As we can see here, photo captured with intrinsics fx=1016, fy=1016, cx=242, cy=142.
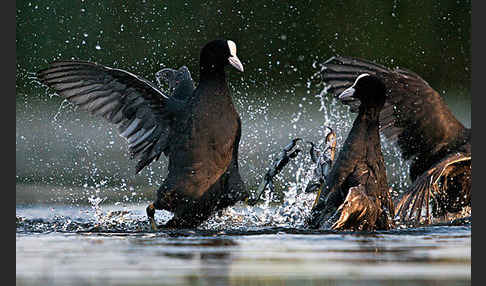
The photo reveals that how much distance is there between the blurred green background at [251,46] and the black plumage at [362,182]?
4365 mm

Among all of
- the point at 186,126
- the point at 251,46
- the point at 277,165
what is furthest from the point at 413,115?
the point at 251,46

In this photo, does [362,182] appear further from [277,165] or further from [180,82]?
[180,82]

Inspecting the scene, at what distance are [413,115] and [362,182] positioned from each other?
178cm

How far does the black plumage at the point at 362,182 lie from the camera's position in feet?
21.3

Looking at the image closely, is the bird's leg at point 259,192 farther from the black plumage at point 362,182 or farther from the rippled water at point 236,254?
the black plumage at point 362,182

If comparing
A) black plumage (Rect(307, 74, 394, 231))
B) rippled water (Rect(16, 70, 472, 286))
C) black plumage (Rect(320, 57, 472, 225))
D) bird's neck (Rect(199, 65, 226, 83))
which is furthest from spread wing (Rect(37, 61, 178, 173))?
black plumage (Rect(320, 57, 472, 225))

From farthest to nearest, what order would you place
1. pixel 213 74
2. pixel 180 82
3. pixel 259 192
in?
pixel 180 82
pixel 259 192
pixel 213 74

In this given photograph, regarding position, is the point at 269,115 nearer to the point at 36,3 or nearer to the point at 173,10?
the point at 173,10

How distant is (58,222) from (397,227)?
245 cm

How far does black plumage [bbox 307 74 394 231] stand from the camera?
6480 mm

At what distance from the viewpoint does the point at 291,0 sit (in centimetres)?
1290

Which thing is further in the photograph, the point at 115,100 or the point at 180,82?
the point at 180,82

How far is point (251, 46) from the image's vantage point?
12406 mm

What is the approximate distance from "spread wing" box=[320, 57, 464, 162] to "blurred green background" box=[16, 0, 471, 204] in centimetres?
289
